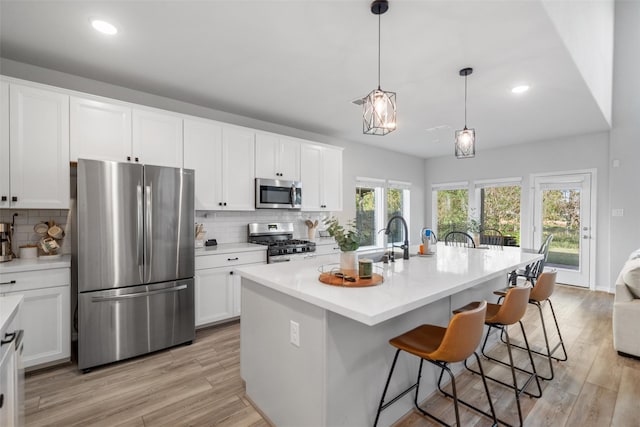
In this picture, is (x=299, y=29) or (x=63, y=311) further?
(x=63, y=311)

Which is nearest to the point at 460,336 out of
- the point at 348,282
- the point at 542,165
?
the point at 348,282

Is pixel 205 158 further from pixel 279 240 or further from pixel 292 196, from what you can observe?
pixel 279 240

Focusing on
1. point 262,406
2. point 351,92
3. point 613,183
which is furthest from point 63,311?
point 613,183

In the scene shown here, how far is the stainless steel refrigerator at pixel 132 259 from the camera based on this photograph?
2520 millimetres

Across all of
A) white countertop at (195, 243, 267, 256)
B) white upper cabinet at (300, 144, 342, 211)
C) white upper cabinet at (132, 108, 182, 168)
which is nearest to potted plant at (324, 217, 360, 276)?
white countertop at (195, 243, 267, 256)

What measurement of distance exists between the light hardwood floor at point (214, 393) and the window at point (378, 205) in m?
3.37

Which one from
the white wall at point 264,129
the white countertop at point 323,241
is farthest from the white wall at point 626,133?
the white countertop at point 323,241

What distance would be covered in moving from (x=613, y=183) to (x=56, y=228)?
24.3 feet

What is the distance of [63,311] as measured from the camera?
2555 mm

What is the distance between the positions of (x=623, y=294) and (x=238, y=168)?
4260 mm

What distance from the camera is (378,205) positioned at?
6320 mm

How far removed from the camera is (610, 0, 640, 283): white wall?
462 cm

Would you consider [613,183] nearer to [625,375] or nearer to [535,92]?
[535,92]

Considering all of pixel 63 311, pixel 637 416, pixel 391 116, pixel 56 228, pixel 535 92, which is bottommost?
pixel 637 416
